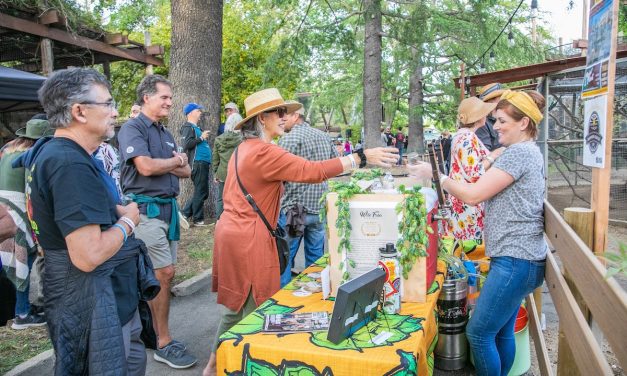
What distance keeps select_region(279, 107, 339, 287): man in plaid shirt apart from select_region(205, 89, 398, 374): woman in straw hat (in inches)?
70.3

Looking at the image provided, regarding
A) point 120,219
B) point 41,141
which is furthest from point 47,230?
point 41,141

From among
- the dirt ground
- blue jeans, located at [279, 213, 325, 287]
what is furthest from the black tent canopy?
blue jeans, located at [279, 213, 325, 287]

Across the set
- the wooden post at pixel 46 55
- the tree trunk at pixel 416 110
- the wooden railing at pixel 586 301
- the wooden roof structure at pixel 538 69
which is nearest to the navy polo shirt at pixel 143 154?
the wooden railing at pixel 586 301

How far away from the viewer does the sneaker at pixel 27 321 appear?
419 centimetres

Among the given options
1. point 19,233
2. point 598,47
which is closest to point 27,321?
point 19,233

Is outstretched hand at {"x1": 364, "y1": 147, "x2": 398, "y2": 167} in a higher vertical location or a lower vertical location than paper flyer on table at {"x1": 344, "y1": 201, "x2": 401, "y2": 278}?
higher

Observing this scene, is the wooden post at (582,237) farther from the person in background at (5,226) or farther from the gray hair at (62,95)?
the person in background at (5,226)

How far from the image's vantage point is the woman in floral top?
12.7ft

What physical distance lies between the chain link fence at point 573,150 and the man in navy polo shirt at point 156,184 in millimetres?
6269

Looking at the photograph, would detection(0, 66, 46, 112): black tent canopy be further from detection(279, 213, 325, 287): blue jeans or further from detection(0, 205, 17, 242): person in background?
detection(0, 205, 17, 242): person in background

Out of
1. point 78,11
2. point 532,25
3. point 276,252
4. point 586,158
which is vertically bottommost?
point 276,252

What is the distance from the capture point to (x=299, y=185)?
185 inches

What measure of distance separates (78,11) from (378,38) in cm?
777

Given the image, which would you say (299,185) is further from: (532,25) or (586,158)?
(532,25)
